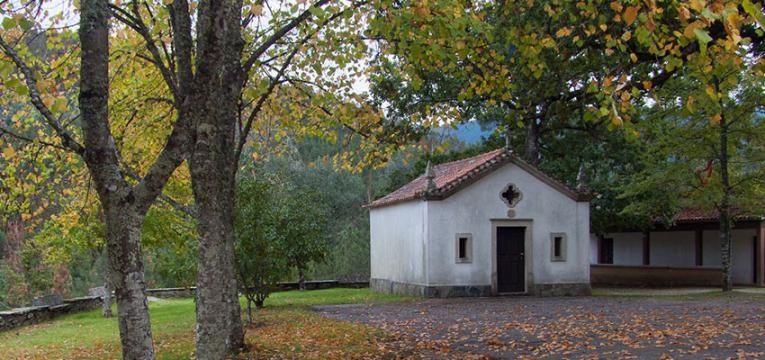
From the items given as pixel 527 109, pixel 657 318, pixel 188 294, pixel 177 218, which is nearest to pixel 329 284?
pixel 188 294

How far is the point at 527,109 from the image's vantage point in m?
10.9

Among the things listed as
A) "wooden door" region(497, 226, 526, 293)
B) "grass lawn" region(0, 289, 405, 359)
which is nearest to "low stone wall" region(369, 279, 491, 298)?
"wooden door" region(497, 226, 526, 293)

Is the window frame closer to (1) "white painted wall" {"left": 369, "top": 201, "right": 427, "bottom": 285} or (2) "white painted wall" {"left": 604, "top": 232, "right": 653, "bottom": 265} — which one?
(1) "white painted wall" {"left": 369, "top": 201, "right": 427, "bottom": 285}

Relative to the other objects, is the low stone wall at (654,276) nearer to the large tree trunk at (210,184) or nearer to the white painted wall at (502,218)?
the white painted wall at (502,218)

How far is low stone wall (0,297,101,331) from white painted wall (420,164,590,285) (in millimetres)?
11129

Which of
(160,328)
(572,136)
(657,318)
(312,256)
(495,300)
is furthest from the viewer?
(572,136)

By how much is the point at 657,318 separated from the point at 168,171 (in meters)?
11.4

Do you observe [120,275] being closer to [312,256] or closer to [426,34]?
[426,34]

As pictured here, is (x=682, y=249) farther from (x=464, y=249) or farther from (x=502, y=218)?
(x=464, y=249)

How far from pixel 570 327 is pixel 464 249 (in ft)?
29.6

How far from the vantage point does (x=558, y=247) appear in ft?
74.6

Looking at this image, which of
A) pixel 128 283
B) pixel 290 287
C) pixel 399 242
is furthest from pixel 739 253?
pixel 128 283

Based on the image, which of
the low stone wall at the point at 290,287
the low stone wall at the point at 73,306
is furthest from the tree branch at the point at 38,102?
the low stone wall at the point at 290,287

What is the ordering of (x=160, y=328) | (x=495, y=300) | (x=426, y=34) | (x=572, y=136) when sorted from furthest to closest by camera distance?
1. (x=572, y=136)
2. (x=495, y=300)
3. (x=160, y=328)
4. (x=426, y=34)
